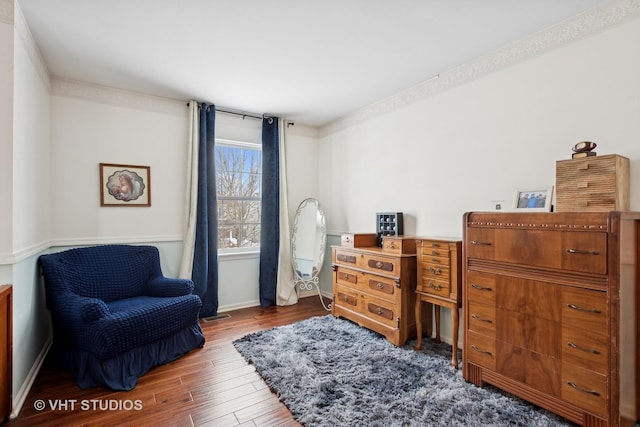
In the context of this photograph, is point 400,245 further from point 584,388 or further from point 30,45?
point 30,45

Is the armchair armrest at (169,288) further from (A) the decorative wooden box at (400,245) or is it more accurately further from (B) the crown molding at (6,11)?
(B) the crown molding at (6,11)

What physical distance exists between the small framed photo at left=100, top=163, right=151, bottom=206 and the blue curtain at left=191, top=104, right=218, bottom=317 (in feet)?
1.88

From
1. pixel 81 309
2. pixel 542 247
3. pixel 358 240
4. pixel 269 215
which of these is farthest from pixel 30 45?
pixel 542 247

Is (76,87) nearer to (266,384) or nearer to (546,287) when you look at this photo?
(266,384)

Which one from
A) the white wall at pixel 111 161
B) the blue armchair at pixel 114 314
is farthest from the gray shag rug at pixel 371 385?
the white wall at pixel 111 161

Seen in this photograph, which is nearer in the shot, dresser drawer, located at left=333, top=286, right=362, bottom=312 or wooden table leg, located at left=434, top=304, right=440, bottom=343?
wooden table leg, located at left=434, top=304, right=440, bottom=343

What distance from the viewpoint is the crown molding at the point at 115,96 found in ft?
9.83

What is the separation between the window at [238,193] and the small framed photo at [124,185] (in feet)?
2.84

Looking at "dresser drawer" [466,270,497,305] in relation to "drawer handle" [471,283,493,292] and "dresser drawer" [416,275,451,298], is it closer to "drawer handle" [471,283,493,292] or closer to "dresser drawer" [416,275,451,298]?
"drawer handle" [471,283,493,292]

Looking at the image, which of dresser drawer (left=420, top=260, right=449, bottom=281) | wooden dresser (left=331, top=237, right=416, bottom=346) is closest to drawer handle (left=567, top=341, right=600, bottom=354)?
dresser drawer (left=420, top=260, right=449, bottom=281)

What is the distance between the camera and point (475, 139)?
267cm

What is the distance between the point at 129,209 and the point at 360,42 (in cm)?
288

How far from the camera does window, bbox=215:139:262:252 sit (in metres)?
4.04

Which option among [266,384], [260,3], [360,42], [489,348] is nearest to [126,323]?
[266,384]
